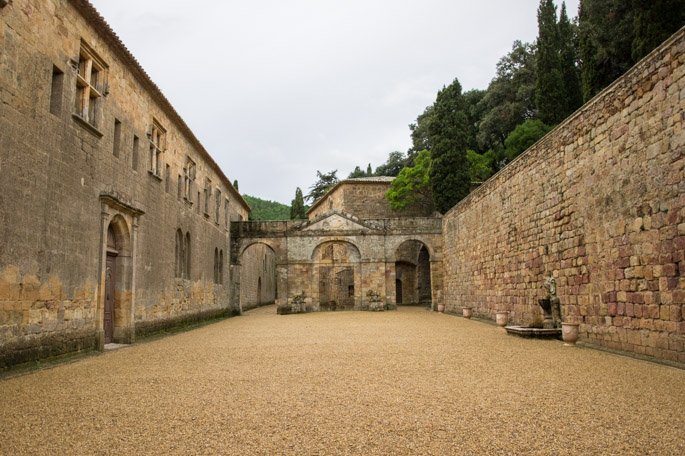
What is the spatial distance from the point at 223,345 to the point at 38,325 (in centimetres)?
394

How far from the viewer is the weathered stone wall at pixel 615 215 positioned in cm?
673

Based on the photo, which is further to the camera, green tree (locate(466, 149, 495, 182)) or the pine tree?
green tree (locate(466, 149, 495, 182))

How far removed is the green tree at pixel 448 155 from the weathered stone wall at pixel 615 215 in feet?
48.1

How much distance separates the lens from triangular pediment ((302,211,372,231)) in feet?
83.6

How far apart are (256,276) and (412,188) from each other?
45.2 ft

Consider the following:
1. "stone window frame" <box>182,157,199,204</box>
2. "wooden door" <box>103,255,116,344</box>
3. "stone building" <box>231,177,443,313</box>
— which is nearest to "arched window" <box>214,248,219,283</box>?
"stone building" <box>231,177,443,313</box>

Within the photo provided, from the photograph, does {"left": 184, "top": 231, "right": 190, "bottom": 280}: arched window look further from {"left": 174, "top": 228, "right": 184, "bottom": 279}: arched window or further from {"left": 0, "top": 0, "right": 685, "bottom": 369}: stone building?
{"left": 174, "top": 228, "right": 184, "bottom": 279}: arched window

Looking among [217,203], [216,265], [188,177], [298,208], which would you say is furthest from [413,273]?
[188,177]

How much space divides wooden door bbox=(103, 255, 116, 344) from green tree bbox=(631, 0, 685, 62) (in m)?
21.7

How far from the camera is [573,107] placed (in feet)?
92.5

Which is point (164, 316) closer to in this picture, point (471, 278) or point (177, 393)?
point (177, 393)

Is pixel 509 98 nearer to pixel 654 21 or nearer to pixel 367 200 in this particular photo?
pixel 367 200

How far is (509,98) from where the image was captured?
36.8 m

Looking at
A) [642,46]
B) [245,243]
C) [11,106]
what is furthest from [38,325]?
[642,46]
